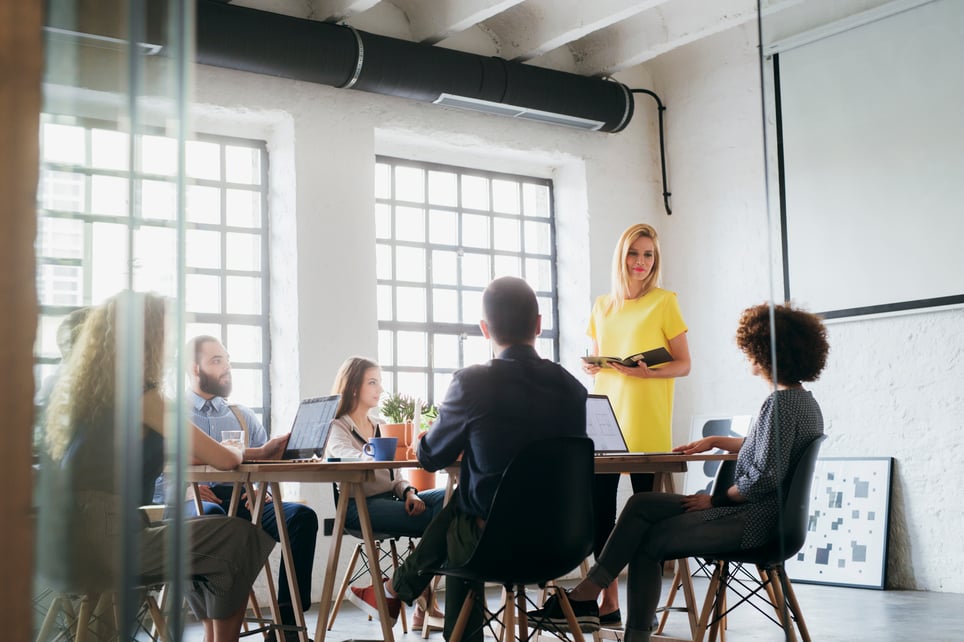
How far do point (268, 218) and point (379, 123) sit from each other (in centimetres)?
83

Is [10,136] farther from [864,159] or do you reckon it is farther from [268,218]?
[268,218]

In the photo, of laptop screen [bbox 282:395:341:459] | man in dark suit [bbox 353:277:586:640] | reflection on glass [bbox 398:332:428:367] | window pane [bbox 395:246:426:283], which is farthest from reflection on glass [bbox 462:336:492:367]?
man in dark suit [bbox 353:277:586:640]

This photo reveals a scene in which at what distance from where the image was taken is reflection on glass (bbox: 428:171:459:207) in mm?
6426

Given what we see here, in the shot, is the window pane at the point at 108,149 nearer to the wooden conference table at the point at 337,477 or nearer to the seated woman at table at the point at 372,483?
the wooden conference table at the point at 337,477

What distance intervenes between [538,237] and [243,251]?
2118 mm

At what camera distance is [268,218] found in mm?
5738

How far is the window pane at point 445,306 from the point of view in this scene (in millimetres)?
6395

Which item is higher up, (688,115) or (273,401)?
(688,115)

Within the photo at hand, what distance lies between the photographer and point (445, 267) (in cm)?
646

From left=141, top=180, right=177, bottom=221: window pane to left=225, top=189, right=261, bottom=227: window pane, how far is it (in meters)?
4.64

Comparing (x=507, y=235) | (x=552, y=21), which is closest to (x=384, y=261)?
(x=507, y=235)

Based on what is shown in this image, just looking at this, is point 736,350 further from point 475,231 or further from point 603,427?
point 603,427

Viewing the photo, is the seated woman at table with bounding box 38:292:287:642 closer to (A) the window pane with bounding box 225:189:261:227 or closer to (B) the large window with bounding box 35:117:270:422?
(B) the large window with bounding box 35:117:270:422

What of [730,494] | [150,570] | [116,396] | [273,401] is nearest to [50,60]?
[116,396]
